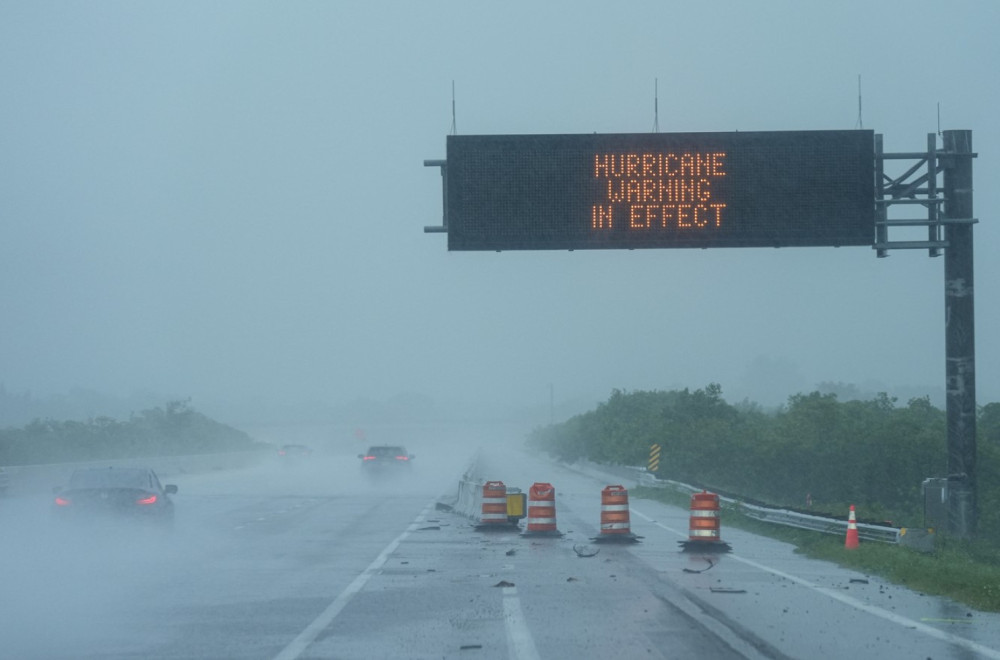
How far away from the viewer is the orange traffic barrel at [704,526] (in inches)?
873

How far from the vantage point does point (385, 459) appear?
2159 inches

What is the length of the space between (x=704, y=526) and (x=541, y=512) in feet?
12.9

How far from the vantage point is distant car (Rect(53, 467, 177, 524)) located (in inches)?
914

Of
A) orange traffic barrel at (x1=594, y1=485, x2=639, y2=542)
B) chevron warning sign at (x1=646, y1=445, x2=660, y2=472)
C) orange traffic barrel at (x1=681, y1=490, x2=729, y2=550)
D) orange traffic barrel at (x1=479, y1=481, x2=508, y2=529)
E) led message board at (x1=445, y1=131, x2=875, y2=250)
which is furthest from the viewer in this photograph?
chevron warning sign at (x1=646, y1=445, x2=660, y2=472)

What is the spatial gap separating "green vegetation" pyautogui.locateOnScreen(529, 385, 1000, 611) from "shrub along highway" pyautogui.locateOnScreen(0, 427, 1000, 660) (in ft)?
2.67

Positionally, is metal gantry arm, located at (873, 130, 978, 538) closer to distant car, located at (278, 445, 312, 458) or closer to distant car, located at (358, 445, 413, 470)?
A: distant car, located at (358, 445, 413, 470)

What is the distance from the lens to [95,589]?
16.1 m

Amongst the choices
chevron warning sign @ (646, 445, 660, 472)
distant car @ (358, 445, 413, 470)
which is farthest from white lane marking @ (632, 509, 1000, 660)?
chevron warning sign @ (646, 445, 660, 472)

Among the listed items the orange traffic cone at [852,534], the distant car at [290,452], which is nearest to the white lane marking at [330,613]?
the orange traffic cone at [852,534]

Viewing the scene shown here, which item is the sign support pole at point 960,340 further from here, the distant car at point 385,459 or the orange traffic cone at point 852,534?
the distant car at point 385,459

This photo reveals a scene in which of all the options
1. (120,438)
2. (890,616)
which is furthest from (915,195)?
(120,438)

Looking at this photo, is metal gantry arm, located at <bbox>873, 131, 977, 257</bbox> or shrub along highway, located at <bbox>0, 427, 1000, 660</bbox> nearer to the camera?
shrub along highway, located at <bbox>0, 427, 1000, 660</bbox>

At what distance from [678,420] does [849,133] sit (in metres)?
44.6

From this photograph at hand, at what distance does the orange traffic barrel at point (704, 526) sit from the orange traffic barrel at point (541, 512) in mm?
3481
